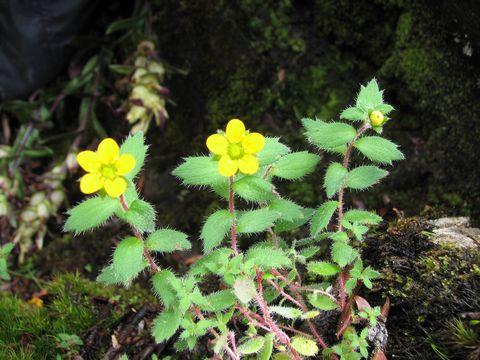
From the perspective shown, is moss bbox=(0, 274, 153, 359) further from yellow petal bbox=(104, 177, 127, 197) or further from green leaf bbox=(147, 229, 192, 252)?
yellow petal bbox=(104, 177, 127, 197)

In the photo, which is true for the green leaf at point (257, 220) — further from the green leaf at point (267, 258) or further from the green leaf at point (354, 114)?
the green leaf at point (354, 114)

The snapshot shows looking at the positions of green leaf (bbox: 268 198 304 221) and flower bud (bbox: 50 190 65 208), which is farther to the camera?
flower bud (bbox: 50 190 65 208)

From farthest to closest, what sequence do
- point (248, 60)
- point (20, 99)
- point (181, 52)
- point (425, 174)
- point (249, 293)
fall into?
point (20, 99) < point (181, 52) < point (248, 60) < point (425, 174) < point (249, 293)

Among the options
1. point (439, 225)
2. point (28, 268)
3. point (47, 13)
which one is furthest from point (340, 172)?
point (47, 13)

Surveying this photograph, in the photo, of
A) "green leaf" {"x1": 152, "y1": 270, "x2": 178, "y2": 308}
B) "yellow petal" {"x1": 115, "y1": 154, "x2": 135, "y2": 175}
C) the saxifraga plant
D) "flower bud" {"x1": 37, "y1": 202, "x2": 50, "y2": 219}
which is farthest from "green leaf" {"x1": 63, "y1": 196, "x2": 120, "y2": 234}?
"flower bud" {"x1": 37, "y1": 202, "x2": 50, "y2": 219}

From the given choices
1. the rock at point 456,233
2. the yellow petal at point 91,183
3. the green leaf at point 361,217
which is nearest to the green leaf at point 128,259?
the yellow petal at point 91,183

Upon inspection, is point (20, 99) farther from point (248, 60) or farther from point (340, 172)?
point (340, 172)
